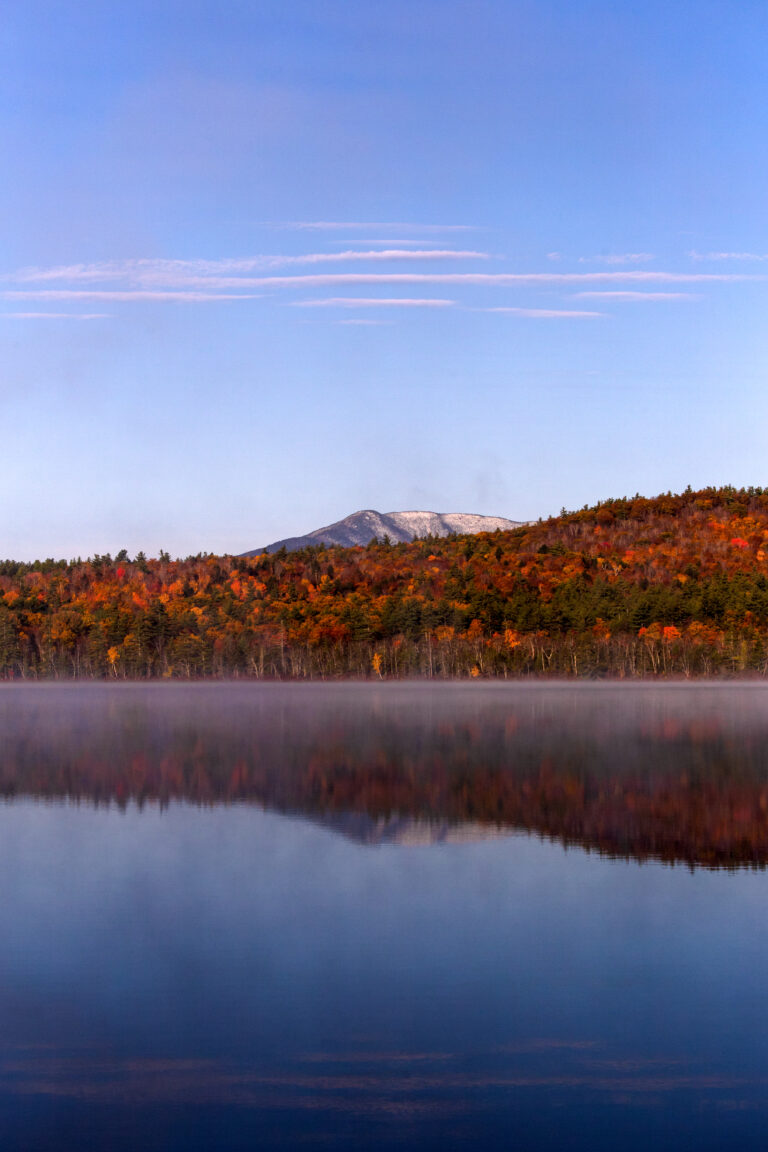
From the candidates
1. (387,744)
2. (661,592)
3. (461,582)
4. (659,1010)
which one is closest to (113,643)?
(461,582)

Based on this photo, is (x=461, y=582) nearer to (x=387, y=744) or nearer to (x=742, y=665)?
(x=742, y=665)

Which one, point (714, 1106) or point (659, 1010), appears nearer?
point (714, 1106)

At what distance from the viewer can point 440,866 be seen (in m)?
18.9

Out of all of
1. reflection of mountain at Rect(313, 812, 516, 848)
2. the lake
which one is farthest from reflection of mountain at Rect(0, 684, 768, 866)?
the lake

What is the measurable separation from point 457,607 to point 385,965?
143m

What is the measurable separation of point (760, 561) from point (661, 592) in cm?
2140

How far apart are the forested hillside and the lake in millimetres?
115302

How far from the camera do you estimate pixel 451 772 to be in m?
32.5

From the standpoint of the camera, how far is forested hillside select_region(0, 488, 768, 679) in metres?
142

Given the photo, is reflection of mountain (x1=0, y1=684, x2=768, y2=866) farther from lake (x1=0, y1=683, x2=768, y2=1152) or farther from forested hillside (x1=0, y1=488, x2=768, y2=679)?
→ forested hillside (x1=0, y1=488, x2=768, y2=679)

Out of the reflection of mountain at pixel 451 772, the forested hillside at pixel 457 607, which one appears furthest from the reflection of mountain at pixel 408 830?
the forested hillside at pixel 457 607

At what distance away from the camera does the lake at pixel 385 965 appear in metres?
9.25

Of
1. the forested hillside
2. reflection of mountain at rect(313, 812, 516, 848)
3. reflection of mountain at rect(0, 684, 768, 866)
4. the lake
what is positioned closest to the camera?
the lake

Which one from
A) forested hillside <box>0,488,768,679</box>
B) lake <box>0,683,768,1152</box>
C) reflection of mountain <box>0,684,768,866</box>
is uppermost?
forested hillside <box>0,488,768,679</box>
